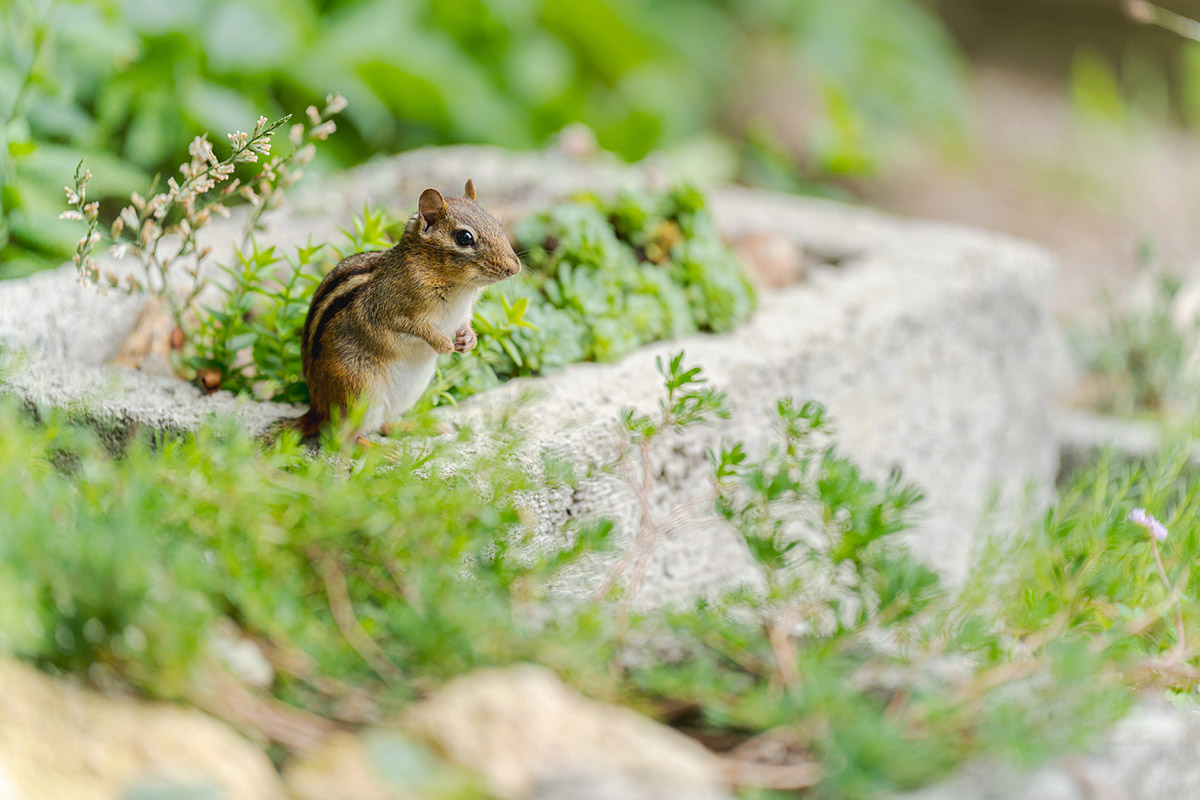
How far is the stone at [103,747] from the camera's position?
1337 millimetres

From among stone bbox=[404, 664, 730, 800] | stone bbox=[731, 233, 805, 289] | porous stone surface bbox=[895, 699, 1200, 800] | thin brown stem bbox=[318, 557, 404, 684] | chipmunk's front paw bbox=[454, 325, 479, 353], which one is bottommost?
thin brown stem bbox=[318, 557, 404, 684]

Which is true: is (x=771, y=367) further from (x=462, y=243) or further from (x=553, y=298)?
(x=462, y=243)

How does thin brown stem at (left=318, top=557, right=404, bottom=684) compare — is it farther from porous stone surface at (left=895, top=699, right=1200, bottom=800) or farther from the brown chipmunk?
porous stone surface at (left=895, top=699, right=1200, bottom=800)

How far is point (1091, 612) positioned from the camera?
1952 mm

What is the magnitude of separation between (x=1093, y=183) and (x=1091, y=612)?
234 inches

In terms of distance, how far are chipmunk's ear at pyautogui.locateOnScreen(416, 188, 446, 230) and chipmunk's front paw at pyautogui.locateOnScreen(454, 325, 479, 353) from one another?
230 millimetres

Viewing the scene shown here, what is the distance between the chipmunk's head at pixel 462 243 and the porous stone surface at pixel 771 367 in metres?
0.33

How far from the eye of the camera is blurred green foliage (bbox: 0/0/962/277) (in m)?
3.61

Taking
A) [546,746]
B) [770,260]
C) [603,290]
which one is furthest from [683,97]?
[546,746]

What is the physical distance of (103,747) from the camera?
136 centimetres

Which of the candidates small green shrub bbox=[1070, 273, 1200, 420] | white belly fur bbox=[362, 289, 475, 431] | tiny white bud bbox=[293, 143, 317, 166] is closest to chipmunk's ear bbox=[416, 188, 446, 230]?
white belly fur bbox=[362, 289, 475, 431]

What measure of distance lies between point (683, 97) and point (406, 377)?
5.05 metres

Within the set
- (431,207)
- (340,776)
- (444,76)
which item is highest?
(431,207)

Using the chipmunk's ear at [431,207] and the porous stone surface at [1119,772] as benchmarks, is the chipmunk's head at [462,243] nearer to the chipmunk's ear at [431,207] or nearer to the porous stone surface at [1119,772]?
the chipmunk's ear at [431,207]
